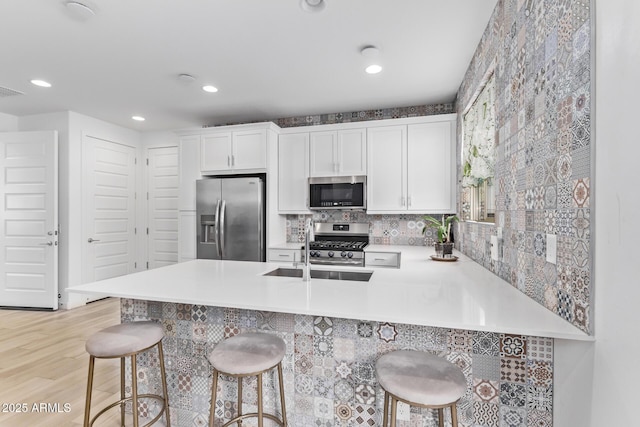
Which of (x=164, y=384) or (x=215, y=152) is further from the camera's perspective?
(x=215, y=152)

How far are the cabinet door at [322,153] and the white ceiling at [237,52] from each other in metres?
0.36

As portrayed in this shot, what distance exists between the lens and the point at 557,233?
1.20 meters

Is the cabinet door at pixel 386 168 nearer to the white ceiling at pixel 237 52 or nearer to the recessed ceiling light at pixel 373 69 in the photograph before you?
the white ceiling at pixel 237 52

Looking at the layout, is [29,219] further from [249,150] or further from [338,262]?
[338,262]

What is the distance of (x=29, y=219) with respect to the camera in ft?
12.8

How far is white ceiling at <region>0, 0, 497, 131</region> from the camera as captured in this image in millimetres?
1924

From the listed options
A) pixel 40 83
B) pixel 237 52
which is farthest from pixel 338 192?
pixel 40 83

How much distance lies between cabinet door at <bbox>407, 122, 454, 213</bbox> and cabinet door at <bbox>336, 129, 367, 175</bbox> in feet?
1.66

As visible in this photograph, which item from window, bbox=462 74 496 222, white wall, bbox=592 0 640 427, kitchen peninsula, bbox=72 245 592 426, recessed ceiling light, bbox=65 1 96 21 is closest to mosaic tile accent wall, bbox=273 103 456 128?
window, bbox=462 74 496 222

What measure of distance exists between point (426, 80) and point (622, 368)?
269cm

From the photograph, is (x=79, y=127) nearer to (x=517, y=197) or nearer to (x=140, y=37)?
(x=140, y=37)

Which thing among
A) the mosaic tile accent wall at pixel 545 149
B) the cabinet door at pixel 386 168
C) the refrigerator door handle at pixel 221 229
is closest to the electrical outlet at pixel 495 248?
the mosaic tile accent wall at pixel 545 149

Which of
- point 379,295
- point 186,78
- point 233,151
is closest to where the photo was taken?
point 379,295

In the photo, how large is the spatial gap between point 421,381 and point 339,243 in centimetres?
249
